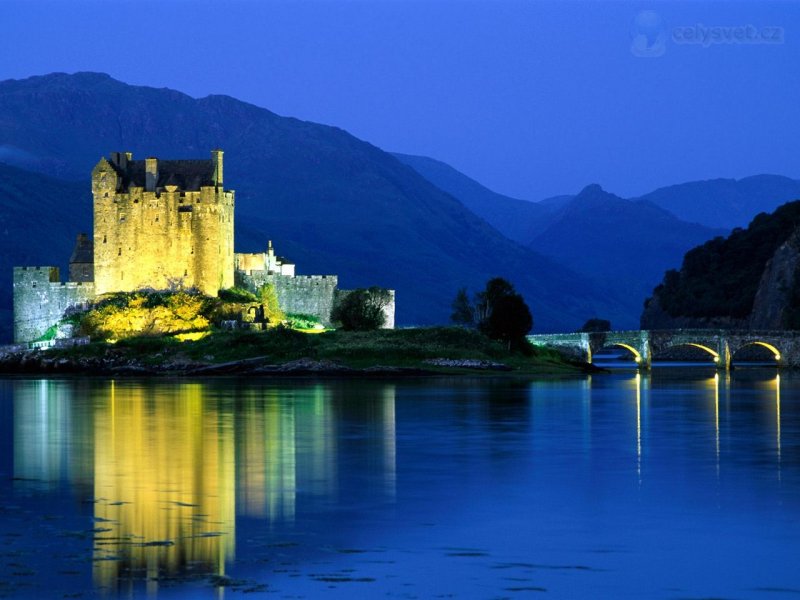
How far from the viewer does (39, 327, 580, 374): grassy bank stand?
85500 mm

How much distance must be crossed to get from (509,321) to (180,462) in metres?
64.6

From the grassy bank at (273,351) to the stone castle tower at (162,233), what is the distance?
5.41m

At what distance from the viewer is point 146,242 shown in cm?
9112

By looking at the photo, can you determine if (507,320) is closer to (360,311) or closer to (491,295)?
(491,295)

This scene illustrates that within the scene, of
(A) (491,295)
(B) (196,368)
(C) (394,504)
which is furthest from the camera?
(A) (491,295)

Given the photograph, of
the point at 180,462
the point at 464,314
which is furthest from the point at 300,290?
the point at 180,462

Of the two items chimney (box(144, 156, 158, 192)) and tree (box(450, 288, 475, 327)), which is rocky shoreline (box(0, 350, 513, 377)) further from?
tree (box(450, 288, 475, 327))

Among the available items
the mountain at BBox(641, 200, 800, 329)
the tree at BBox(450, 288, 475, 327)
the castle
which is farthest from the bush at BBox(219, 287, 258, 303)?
the mountain at BBox(641, 200, 800, 329)

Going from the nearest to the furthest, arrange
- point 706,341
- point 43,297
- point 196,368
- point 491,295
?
point 196,368 → point 43,297 → point 491,295 → point 706,341

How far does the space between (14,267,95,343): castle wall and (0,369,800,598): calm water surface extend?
39.5m

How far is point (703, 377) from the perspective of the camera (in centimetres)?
10488

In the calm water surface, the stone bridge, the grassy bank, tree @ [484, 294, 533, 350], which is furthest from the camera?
the stone bridge

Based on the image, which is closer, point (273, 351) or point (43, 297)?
point (273, 351)

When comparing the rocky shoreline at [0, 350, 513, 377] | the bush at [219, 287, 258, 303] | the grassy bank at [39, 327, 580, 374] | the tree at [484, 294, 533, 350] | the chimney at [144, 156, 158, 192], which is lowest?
the rocky shoreline at [0, 350, 513, 377]
